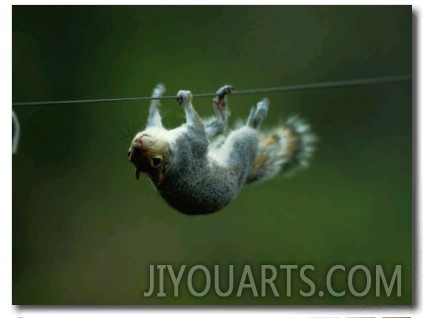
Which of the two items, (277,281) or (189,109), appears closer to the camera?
(189,109)

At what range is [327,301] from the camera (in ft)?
15.1

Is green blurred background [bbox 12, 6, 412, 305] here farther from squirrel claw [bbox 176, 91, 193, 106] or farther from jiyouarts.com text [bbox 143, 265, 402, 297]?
squirrel claw [bbox 176, 91, 193, 106]

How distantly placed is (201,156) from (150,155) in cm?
31

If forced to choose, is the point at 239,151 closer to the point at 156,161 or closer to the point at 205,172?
the point at 205,172

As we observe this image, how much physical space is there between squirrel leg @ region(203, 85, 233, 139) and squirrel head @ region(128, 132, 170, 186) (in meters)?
0.34

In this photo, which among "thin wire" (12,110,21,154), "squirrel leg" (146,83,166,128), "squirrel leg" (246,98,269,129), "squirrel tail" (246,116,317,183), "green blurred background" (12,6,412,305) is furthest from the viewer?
"green blurred background" (12,6,412,305)

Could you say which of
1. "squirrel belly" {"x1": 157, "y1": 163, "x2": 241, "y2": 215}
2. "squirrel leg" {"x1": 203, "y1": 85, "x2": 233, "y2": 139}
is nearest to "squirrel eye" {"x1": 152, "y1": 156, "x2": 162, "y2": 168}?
"squirrel belly" {"x1": 157, "y1": 163, "x2": 241, "y2": 215}

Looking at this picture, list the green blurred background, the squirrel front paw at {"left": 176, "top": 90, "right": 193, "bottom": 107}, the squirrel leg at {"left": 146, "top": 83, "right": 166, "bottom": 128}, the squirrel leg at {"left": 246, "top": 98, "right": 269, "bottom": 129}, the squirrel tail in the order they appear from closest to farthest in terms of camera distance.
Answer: the squirrel front paw at {"left": 176, "top": 90, "right": 193, "bottom": 107}, the squirrel leg at {"left": 146, "top": 83, "right": 166, "bottom": 128}, the squirrel leg at {"left": 246, "top": 98, "right": 269, "bottom": 129}, the squirrel tail, the green blurred background

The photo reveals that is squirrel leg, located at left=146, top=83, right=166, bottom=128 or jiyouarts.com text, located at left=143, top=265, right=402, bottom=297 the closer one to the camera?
squirrel leg, located at left=146, top=83, right=166, bottom=128

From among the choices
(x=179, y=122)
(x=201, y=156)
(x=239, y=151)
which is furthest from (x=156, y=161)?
(x=239, y=151)

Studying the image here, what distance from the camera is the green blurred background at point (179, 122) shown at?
471 cm

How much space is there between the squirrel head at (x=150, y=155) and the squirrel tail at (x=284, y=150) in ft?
2.15

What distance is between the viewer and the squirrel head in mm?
3898

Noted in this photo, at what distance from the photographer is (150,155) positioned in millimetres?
3922
